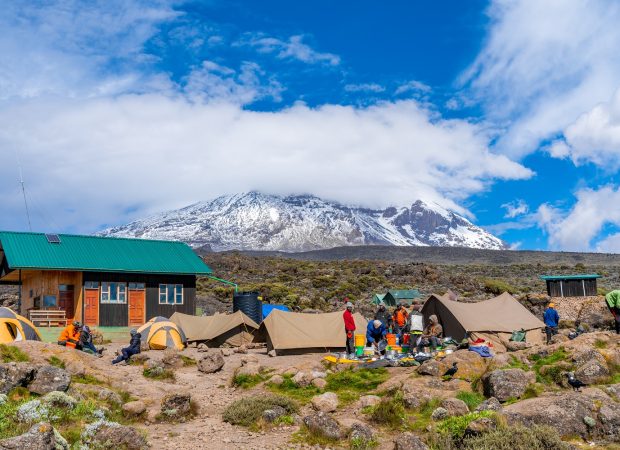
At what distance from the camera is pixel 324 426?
10.9m

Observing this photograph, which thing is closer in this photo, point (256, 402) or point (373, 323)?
point (256, 402)

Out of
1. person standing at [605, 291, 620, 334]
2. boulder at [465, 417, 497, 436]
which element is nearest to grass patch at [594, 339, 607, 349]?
person standing at [605, 291, 620, 334]

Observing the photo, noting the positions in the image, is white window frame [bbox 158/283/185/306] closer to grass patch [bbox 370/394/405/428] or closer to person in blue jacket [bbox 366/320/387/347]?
person in blue jacket [bbox 366/320/387/347]

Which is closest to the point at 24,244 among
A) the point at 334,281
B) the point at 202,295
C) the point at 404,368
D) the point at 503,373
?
the point at 202,295

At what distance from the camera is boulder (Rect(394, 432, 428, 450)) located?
9.42 meters

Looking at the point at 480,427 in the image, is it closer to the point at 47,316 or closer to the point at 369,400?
the point at 369,400

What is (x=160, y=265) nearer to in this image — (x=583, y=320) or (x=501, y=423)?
(x=583, y=320)

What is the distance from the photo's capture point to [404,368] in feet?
53.0

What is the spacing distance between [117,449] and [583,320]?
83.5ft

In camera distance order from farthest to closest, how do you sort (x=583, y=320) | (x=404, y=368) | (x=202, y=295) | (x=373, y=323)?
(x=202, y=295), (x=583, y=320), (x=373, y=323), (x=404, y=368)

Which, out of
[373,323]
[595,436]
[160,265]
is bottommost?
[595,436]

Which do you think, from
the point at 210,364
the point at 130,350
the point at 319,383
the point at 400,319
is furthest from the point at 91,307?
the point at 319,383

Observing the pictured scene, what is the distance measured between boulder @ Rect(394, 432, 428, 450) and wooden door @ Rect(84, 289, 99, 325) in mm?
26025

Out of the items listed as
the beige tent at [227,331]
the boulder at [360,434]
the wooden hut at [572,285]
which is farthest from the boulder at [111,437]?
the wooden hut at [572,285]
